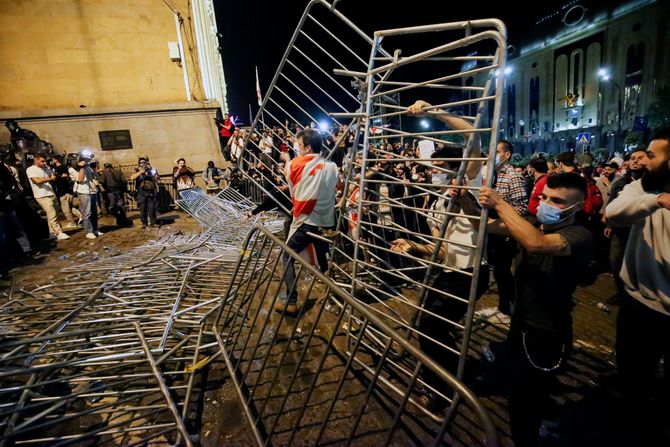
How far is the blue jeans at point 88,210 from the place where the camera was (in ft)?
28.1

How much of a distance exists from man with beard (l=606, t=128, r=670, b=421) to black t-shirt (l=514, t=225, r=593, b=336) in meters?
0.58

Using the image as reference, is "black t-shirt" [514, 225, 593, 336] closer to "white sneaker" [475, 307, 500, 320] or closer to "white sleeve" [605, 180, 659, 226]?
"white sleeve" [605, 180, 659, 226]

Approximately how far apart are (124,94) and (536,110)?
75354 mm

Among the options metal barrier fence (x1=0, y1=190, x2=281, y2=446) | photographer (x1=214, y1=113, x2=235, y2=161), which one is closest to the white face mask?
metal barrier fence (x1=0, y1=190, x2=281, y2=446)

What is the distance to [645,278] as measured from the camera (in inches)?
93.7

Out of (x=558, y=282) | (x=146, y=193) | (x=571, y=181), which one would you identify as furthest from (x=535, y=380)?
(x=146, y=193)

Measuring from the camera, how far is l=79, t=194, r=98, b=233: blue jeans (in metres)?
8.55

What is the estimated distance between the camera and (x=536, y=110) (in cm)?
6638

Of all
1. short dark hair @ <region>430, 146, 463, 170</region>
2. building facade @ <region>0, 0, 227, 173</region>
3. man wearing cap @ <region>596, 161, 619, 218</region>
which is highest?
building facade @ <region>0, 0, 227, 173</region>

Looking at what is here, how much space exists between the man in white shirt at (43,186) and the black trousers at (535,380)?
414 inches

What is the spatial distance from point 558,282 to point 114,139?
15335 millimetres

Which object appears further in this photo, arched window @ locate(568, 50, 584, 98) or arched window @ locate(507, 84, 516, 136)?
arched window @ locate(507, 84, 516, 136)

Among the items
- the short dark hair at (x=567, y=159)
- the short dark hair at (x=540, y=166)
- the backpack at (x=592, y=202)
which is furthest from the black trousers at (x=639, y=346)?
the backpack at (x=592, y=202)

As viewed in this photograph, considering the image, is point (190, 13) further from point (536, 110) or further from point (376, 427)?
point (536, 110)
